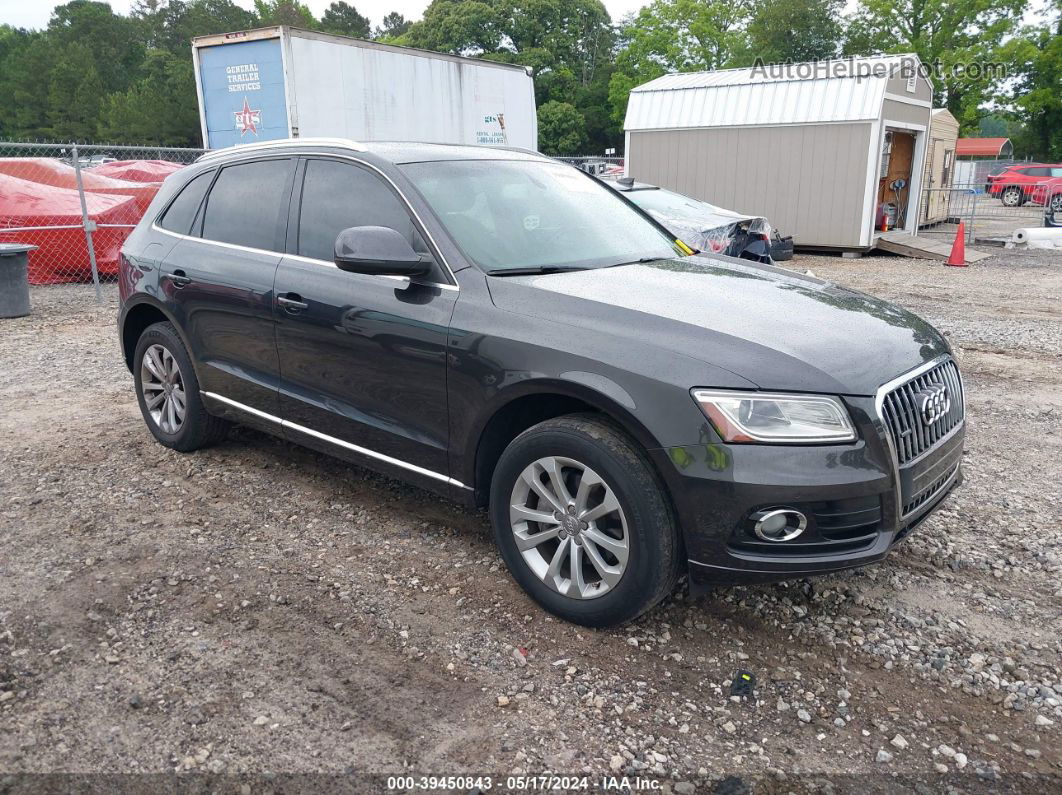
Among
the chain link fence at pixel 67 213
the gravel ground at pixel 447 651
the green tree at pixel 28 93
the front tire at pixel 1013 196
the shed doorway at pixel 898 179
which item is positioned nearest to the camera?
the gravel ground at pixel 447 651

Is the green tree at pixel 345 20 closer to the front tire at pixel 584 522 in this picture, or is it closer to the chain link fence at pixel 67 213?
the chain link fence at pixel 67 213

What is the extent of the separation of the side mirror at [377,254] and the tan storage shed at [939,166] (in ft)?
65.6

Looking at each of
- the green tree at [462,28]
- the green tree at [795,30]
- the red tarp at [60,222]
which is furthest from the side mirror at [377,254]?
the green tree at [462,28]

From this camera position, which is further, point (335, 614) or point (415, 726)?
point (335, 614)

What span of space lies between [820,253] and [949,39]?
36.5 m

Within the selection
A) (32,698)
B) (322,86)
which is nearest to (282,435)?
(32,698)

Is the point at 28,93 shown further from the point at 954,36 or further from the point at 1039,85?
the point at 1039,85

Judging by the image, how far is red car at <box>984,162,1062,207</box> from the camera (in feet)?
107

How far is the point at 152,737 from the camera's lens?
260 cm

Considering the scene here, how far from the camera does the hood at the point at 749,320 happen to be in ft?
9.27

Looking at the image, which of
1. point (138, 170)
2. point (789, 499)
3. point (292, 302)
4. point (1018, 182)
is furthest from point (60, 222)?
point (1018, 182)

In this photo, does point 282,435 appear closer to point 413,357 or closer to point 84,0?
point 413,357

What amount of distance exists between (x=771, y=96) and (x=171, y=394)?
49.2 ft

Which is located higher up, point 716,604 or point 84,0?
point 84,0
